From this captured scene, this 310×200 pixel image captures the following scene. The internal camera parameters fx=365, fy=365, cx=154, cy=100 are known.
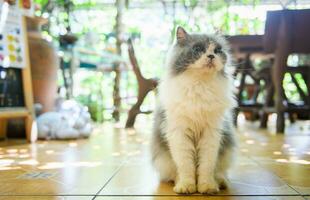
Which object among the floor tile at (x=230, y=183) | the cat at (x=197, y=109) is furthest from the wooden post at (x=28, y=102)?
the cat at (x=197, y=109)

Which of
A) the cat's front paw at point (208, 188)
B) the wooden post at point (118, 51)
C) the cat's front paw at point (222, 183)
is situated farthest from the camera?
A: the wooden post at point (118, 51)

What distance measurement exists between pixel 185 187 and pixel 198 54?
0.58 m

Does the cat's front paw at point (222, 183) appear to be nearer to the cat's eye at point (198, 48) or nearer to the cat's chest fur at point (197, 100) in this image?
the cat's chest fur at point (197, 100)

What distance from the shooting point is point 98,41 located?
6141mm

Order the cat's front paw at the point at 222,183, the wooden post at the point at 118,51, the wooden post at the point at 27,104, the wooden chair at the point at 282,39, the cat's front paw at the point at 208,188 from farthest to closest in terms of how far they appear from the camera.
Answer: the wooden post at the point at 118,51, the wooden chair at the point at 282,39, the wooden post at the point at 27,104, the cat's front paw at the point at 222,183, the cat's front paw at the point at 208,188

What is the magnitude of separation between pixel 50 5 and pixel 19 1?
2.01 metres

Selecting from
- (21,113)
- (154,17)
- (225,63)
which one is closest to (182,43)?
(225,63)

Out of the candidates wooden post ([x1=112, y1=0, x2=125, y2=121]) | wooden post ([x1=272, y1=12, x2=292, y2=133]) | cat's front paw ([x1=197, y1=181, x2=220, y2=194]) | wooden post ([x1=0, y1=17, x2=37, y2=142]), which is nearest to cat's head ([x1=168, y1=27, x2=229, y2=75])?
cat's front paw ([x1=197, y1=181, x2=220, y2=194])

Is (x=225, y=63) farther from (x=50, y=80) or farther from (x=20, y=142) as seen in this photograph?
(x=50, y=80)

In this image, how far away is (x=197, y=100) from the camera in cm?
161

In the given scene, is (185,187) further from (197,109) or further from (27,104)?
(27,104)

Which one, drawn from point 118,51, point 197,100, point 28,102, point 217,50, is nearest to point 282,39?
point 217,50

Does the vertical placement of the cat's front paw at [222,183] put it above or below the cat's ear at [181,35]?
below

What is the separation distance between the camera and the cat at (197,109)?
159 cm
